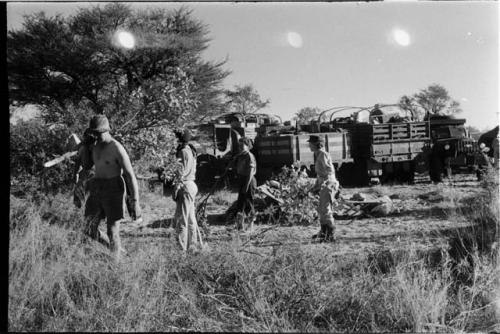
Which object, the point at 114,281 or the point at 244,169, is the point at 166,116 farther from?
the point at 114,281

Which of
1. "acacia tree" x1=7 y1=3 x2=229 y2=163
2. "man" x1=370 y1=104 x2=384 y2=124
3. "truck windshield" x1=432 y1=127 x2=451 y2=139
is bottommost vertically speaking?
"truck windshield" x1=432 y1=127 x2=451 y2=139

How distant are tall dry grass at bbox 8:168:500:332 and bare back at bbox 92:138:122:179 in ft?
2.16

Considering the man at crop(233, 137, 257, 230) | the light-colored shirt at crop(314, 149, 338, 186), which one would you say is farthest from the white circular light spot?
the light-colored shirt at crop(314, 149, 338, 186)

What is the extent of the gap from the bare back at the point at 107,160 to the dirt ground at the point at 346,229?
105cm

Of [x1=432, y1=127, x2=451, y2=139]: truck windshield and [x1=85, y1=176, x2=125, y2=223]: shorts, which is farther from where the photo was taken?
[x1=432, y1=127, x2=451, y2=139]: truck windshield

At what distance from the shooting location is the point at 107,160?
476cm

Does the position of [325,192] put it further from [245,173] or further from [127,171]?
[127,171]

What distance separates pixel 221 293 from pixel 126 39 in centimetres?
1144

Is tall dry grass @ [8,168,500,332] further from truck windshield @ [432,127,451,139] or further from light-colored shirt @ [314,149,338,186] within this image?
truck windshield @ [432,127,451,139]

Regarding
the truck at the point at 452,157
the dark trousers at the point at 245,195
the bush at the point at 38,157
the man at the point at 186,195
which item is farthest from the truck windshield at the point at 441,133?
Answer: the man at the point at 186,195

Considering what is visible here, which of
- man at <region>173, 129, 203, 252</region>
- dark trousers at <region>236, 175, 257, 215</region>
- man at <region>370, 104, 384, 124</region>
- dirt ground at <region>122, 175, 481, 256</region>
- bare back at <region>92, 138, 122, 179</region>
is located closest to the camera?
bare back at <region>92, 138, 122, 179</region>

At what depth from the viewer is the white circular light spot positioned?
1365 cm

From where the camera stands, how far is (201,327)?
11.8 ft

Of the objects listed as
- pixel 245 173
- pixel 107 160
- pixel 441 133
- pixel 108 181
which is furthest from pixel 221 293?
pixel 441 133
